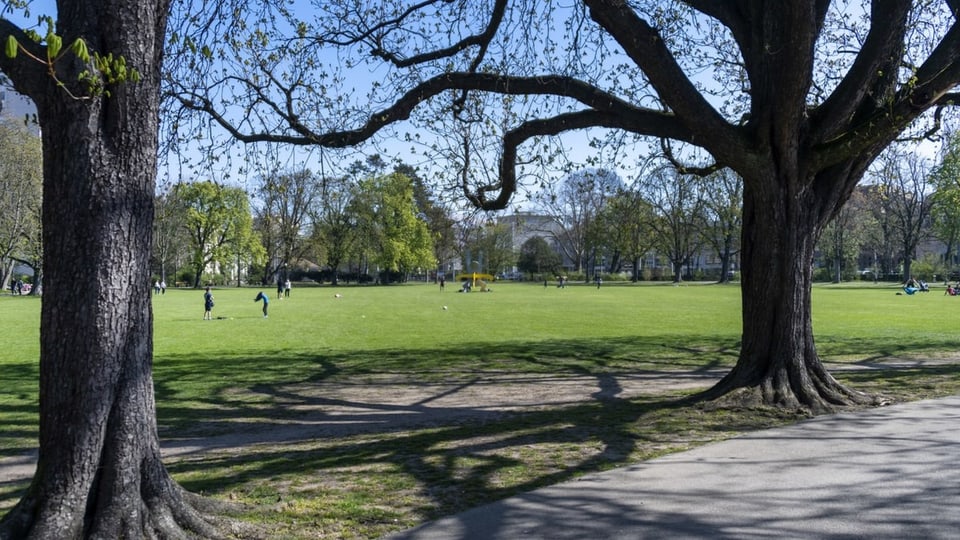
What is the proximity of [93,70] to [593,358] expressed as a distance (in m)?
15.2

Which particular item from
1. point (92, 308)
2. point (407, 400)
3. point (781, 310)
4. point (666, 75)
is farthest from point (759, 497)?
point (407, 400)

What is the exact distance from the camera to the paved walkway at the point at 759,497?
5078mm

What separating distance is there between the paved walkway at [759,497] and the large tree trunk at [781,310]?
6.52 feet

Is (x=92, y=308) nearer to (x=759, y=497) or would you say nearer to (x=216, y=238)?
(x=759, y=497)

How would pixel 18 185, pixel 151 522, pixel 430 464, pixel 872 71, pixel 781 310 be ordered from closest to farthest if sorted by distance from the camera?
pixel 151 522 < pixel 430 464 < pixel 872 71 < pixel 781 310 < pixel 18 185

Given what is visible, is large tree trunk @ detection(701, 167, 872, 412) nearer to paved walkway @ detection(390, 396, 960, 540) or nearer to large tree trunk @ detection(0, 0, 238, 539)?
paved walkway @ detection(390, 396, 960, 540)

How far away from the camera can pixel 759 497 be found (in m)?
5.80

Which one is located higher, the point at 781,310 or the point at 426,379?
the point at 781,310

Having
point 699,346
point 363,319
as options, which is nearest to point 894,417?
point 699,346

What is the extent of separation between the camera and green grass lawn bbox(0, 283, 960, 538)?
6.46 metres

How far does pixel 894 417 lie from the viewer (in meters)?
8.99

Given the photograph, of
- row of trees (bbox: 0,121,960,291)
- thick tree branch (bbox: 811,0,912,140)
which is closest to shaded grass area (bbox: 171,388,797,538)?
thick tree branch (bbox: 811,0,912,140)

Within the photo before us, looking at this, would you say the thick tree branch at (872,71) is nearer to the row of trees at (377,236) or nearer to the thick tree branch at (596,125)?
the thick tree branch at (596,125)

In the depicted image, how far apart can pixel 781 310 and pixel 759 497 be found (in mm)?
4910
